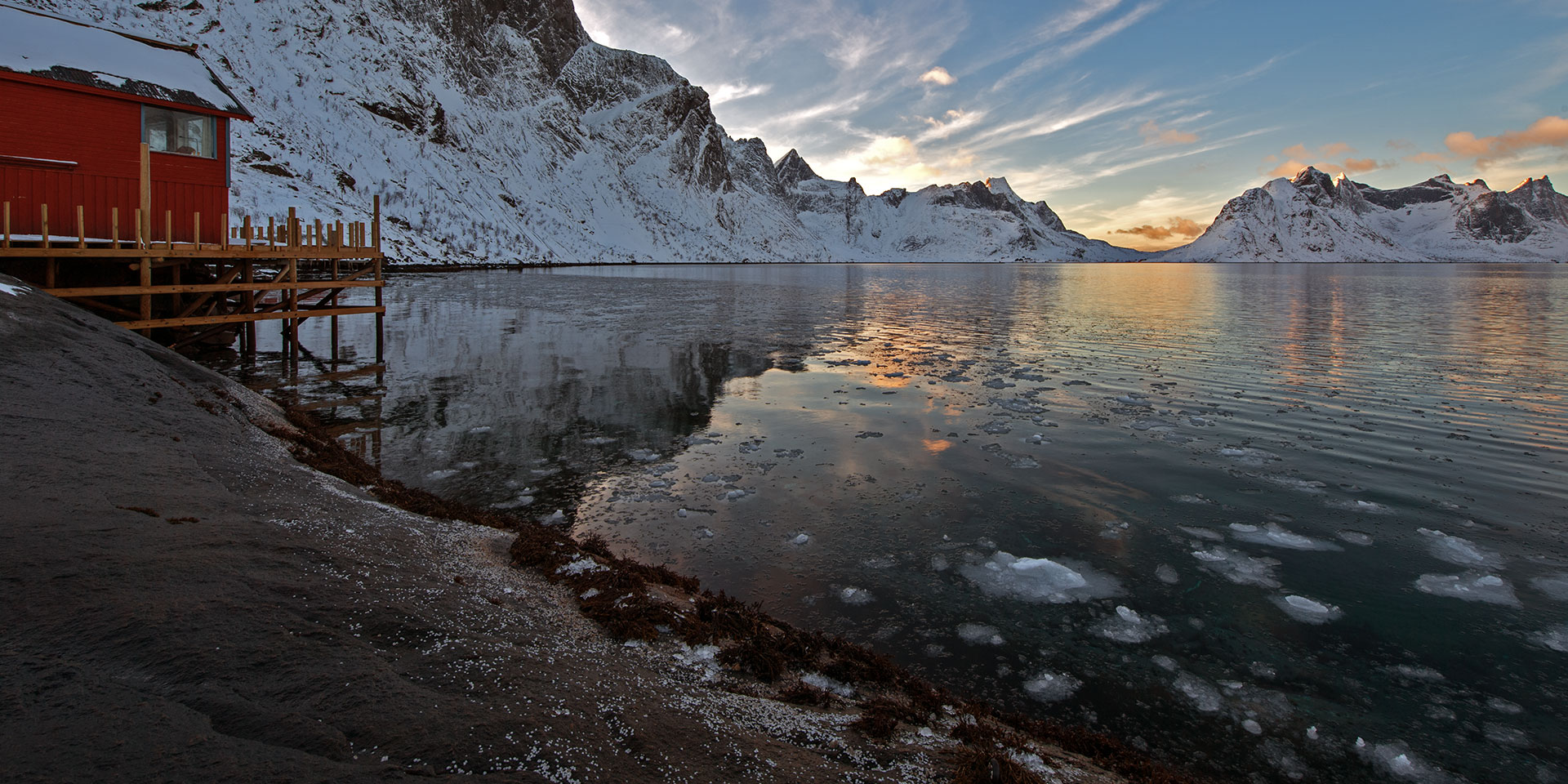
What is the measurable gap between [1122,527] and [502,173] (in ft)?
471

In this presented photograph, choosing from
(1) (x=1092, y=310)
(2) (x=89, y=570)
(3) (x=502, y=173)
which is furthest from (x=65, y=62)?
(3) (x=502, y=173)

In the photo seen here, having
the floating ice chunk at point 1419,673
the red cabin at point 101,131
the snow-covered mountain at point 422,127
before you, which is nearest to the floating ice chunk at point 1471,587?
the floating ice chunk at point 1419,673

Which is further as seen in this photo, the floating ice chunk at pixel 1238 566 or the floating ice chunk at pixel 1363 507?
the floating ice chunk at pixel 1363 507

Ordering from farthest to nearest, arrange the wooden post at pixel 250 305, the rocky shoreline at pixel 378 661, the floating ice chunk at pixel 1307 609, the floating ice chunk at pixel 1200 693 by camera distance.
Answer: the wooden post at pixel 250 305
the floating ice chunk at pixel 1307 609
the floating ice chunk at pixel 1200 693
the rocky shoreline at pixel 378 661

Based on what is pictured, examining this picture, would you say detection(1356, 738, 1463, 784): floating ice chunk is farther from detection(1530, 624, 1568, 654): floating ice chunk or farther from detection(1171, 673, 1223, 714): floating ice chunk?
detection(1530, 624, 1568, 654): floating ice chunk

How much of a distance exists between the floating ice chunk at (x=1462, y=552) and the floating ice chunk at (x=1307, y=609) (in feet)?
7.05

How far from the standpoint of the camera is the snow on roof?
1700 centimetres

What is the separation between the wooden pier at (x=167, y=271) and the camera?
609 inches

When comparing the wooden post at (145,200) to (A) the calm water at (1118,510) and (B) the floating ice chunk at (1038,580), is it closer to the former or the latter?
(A) the calm water at (1118,510)

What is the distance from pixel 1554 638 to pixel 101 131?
26.2 meters

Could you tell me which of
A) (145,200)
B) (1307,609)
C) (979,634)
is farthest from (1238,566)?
(145,200)

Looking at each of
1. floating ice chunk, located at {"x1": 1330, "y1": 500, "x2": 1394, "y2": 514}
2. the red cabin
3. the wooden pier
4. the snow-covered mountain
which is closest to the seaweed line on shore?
floating ice chunk, located at {"x1": 1330, "y1": 500, "x2": 1394, "y2": 514}

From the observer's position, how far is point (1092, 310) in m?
42.7

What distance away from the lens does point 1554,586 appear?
23.4ft
